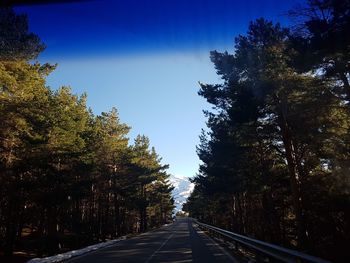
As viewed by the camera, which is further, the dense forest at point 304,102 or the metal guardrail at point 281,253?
the dense forest at point 304,102

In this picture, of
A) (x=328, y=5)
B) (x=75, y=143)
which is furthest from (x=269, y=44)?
(x=75, y=143)

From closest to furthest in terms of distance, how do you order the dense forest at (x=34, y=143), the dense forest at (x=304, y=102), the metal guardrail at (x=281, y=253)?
the metal guardrail at (x=281, y=253), the dense forest at (x=304, y=102), the dense forest at (x=34, y=143)

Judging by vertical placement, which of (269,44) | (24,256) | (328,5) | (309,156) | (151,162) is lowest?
(24,256)

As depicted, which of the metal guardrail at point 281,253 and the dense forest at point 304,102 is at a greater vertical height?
the dense forest at point 304,102

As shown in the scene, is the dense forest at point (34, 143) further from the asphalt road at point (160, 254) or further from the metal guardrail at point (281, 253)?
the metal guardrail at point (281, 253)

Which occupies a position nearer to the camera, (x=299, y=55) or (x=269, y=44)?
(x=299, y=55)

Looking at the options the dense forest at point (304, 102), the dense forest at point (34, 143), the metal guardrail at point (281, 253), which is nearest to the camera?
the metal guardrail at point (281, 253)

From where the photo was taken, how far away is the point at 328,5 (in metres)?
15.1

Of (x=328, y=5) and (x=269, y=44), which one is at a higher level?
(x=269, y=44)

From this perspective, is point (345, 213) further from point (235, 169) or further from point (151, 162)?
point (151, 162)

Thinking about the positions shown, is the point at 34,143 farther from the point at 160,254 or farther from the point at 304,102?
the point at 304,102

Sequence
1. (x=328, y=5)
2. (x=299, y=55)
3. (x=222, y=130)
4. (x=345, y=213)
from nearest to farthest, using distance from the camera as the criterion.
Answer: (x=328, y=5) < (x=299, y=55) < (x=345, y=213) < (x=222, y=130)

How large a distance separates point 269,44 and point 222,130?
13.7 meters

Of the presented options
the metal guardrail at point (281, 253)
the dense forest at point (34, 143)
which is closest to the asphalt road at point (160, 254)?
the metal guardrail at point (281, 253)
